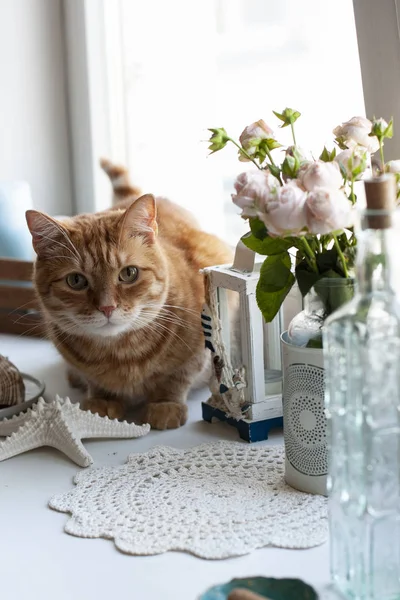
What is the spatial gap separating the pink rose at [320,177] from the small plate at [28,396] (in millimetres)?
725

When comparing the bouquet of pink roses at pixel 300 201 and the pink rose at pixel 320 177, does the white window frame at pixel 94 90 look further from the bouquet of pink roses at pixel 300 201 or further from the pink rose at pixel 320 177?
the pink rose at pixel 320 177

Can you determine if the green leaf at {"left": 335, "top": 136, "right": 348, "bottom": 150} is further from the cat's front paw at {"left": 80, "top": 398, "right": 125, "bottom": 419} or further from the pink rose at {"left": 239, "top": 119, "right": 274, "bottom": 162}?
the cat's front paw at {"left": 80, "top": 398, "right": 125, "bottom": 419}

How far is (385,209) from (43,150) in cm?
190

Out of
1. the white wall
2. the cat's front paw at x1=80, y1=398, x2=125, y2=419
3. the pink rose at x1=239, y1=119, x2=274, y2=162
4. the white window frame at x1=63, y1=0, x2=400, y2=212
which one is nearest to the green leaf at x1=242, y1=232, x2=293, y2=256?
the pink rose at x1=239, y1=119, x2=274, y2=162

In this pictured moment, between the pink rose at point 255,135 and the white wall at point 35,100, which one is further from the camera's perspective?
the white wall at point 35,100

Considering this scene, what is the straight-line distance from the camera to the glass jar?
3.35 ft

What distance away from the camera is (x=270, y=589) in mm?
874

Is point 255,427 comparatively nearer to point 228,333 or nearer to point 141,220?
point 228,333

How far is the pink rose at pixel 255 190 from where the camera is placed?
0.92m

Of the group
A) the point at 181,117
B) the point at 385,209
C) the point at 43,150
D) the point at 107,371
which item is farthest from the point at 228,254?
the point at 43,150

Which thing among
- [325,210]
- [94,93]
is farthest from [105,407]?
[94,93]

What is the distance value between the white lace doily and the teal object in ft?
0.23

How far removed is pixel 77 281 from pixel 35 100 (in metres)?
1.30

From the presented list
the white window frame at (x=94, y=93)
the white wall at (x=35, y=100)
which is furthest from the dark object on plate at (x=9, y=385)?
the white wall at (x=35, y=100)
